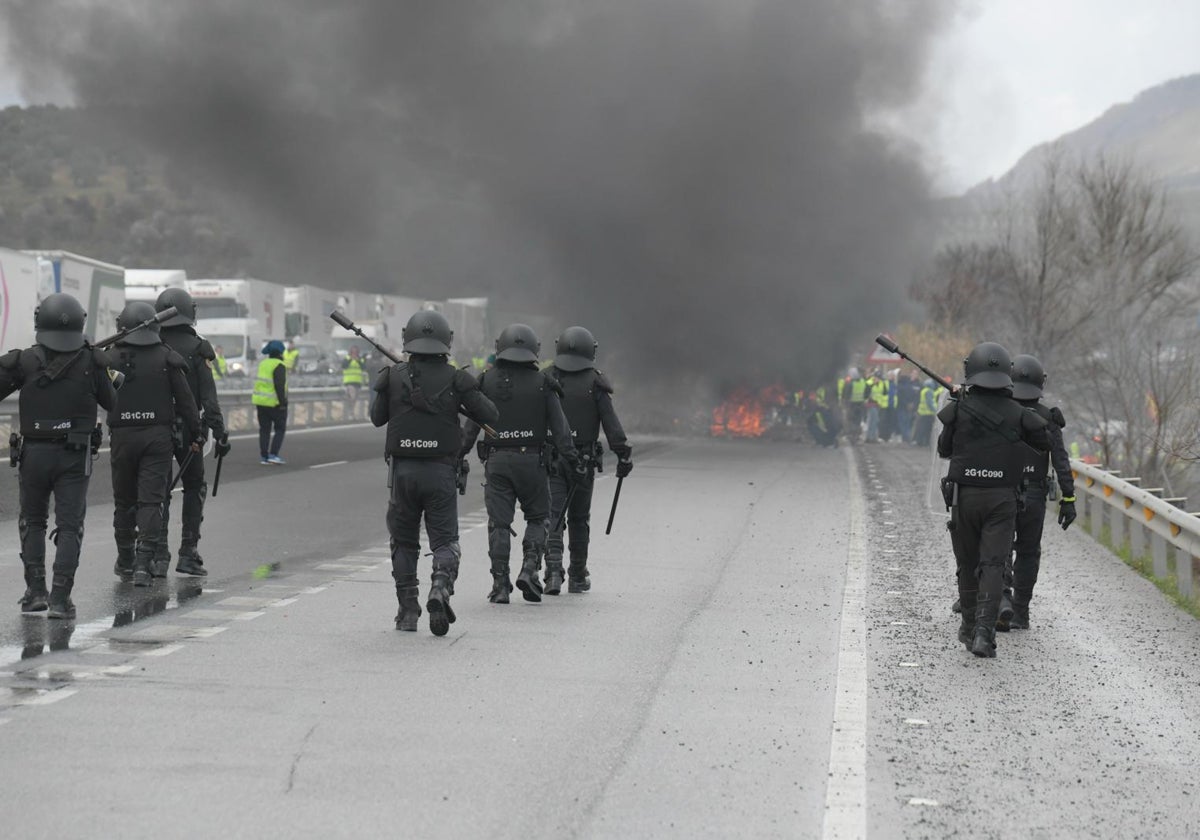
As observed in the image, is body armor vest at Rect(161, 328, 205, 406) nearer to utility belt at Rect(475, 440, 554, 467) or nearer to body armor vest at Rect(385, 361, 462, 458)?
utility belt at Rect(475, 440, 554, 467)

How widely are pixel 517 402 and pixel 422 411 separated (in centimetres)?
137

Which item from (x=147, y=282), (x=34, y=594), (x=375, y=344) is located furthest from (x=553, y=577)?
(x=147, y=282)

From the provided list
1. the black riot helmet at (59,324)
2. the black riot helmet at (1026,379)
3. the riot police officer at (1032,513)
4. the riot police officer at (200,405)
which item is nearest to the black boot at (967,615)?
the riot police officer at (1032,513)

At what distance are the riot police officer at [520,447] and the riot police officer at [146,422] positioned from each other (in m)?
1.94

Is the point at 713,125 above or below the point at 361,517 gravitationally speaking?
above

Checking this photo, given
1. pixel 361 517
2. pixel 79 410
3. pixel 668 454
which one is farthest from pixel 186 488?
pixel 668 454

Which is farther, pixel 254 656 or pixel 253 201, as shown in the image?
pixel 253 201

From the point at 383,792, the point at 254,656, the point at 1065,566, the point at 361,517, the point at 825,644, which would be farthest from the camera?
the point at 361,517

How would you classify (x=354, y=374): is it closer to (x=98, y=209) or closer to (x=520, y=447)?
(x=520, y=447)

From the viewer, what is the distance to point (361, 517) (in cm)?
1488

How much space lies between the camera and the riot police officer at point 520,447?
31.3ft

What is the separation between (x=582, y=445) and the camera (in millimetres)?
10312

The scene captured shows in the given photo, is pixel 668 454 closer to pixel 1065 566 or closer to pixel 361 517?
pixel 361 517

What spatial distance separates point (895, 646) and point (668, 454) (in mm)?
19528
